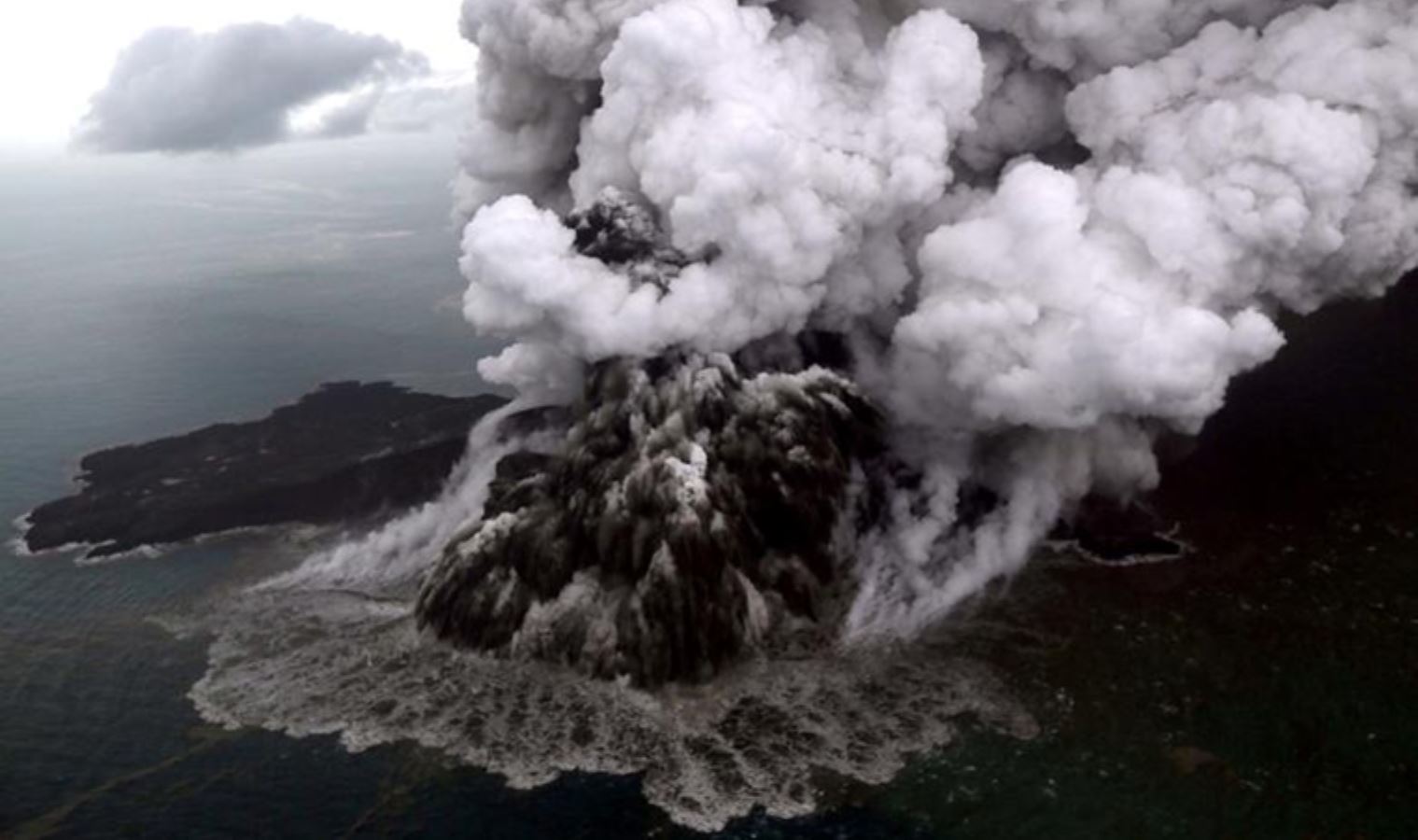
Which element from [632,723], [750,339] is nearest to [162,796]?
[632,723]

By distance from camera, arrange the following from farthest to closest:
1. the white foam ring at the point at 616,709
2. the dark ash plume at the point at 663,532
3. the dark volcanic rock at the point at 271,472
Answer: the dark volcanic rock at the point at 271,472, the dark ash plume at the point at 663,532, the white foam ring at the point at 616,709

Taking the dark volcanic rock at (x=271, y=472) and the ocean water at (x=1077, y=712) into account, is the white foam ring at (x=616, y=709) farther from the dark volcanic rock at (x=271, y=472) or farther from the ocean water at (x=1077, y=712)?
the dark volcanic rock at (x=271, y=472)

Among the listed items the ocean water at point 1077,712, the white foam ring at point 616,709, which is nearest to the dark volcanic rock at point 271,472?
the ocean water at point 1077,712

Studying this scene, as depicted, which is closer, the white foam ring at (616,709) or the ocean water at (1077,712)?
the ocean water at (1077,712)

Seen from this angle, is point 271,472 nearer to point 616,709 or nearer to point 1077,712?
point 616,709

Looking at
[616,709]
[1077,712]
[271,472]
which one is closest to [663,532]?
[616,709]

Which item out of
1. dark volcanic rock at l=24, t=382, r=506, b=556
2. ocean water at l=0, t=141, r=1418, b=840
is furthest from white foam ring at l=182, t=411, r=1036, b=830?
dark volcanic rock at l=24, t=382, r=506, b=556

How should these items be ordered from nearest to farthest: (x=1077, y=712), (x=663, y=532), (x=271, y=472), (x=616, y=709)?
(x=1077, y=712), (x=616, y=709), (x=663, y=532), (x=271, y=472)
